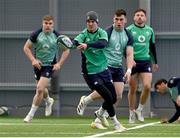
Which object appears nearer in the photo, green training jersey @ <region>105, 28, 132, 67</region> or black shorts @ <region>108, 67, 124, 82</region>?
green training jersey @ <region>105, 28, 132, 67</region>

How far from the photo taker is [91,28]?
1221 centimetres

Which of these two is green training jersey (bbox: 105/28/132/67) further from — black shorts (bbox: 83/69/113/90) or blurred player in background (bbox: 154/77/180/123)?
black shorts (bbox: 83/69/113/90)

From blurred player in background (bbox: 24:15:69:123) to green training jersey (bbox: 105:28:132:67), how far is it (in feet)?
4.82

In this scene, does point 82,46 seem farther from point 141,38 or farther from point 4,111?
point 4,111

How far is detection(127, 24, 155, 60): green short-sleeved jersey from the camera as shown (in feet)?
50.9

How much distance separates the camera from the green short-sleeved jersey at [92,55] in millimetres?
12234

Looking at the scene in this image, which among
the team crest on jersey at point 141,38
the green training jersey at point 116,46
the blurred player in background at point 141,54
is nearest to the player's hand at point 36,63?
the green training jersey at point 116,46

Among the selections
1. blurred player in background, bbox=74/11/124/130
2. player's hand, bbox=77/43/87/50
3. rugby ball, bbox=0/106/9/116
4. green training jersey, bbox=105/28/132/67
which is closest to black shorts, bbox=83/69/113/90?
blurred player in background, bbox=74/11/124/130

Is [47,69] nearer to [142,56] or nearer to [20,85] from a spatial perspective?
[142,56]

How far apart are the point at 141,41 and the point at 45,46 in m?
1.82

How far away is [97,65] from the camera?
40.4 feet

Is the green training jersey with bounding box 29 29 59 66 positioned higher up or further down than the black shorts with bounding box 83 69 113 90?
higher up

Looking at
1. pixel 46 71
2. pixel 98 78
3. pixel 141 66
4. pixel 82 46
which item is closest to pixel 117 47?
pixel 98 78

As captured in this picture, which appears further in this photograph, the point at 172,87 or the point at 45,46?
the point at 45,46
